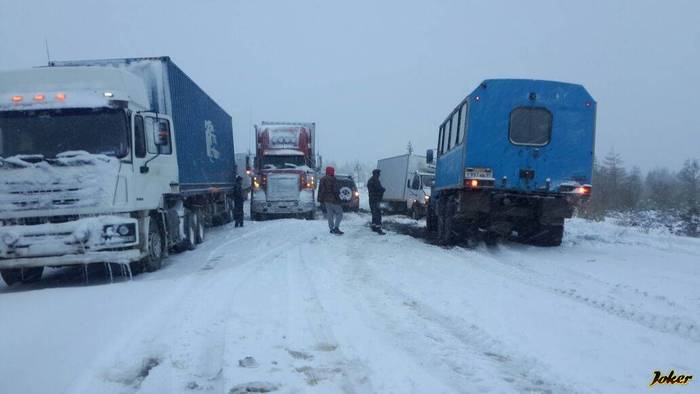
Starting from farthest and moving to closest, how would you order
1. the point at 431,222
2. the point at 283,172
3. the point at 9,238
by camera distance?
the point at 283,172
the point at 431,222
the point at 9,238

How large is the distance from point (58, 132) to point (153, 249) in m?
2.51

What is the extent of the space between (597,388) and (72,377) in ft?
12.6

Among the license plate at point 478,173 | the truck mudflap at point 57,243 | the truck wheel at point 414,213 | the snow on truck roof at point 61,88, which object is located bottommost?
the truck wheel at point 414,213

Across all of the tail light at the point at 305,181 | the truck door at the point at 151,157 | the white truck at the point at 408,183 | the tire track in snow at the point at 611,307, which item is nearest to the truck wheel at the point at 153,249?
the truck door at the point at 151,157

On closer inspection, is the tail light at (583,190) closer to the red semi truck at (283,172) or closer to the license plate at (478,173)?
the license plate at (478,173)

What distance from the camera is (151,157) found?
8.77 metres

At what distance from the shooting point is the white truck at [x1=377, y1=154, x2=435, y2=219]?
22.8 metres

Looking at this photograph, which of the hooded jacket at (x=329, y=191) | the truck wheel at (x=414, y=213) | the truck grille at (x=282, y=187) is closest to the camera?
the hooded jacket at (x=329, y=191)

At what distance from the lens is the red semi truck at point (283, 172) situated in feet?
64.9

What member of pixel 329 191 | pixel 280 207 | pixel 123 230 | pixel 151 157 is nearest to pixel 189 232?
pixel 151 157

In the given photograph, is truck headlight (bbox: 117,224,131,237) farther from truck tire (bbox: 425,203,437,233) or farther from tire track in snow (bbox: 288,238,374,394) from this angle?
truck tire (bbox: 425,203,437,233)

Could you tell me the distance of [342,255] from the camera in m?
9.66

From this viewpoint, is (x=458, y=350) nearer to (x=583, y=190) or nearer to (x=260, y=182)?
(x=583, y=190)

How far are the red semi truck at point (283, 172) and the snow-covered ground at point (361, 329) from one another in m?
11.2
